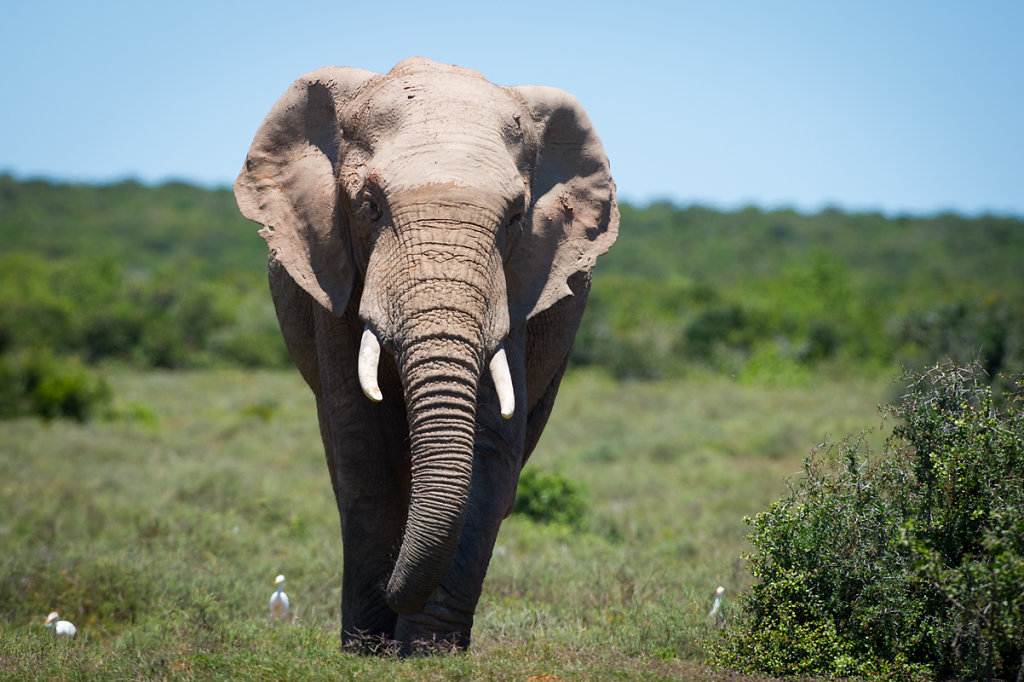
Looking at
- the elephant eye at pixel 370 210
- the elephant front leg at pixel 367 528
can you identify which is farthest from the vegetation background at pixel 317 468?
the elephant eye at pixel 370 210

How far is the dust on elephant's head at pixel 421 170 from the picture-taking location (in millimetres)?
4879

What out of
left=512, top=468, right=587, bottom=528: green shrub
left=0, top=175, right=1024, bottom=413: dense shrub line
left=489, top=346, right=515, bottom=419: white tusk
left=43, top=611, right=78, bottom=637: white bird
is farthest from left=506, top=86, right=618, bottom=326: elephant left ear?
left=512, top=468, right=587, bottom=528: green shrub

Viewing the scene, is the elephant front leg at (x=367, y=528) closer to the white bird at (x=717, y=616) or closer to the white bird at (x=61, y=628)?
the white bird at (x=61, y=628)

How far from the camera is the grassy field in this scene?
17.1 ft

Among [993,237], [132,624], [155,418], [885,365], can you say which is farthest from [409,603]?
[993,237]

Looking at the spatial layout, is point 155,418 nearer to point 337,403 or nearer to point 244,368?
point 244,368

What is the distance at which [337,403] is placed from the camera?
5.50 metres

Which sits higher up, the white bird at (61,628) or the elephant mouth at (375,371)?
the elephant mouth at (375,371)

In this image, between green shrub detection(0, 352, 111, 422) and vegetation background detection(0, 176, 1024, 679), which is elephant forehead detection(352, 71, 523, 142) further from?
green shrub detection(0, 352, 111, 422)

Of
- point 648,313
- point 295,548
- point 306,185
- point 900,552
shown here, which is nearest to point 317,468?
point 295,548

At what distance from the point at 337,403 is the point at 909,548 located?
2681mm

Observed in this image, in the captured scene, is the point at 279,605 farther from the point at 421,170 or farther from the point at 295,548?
the point at 421,170

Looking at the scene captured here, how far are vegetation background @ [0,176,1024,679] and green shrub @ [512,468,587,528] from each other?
0.10 feet

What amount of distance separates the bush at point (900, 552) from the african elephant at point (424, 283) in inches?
52.7
